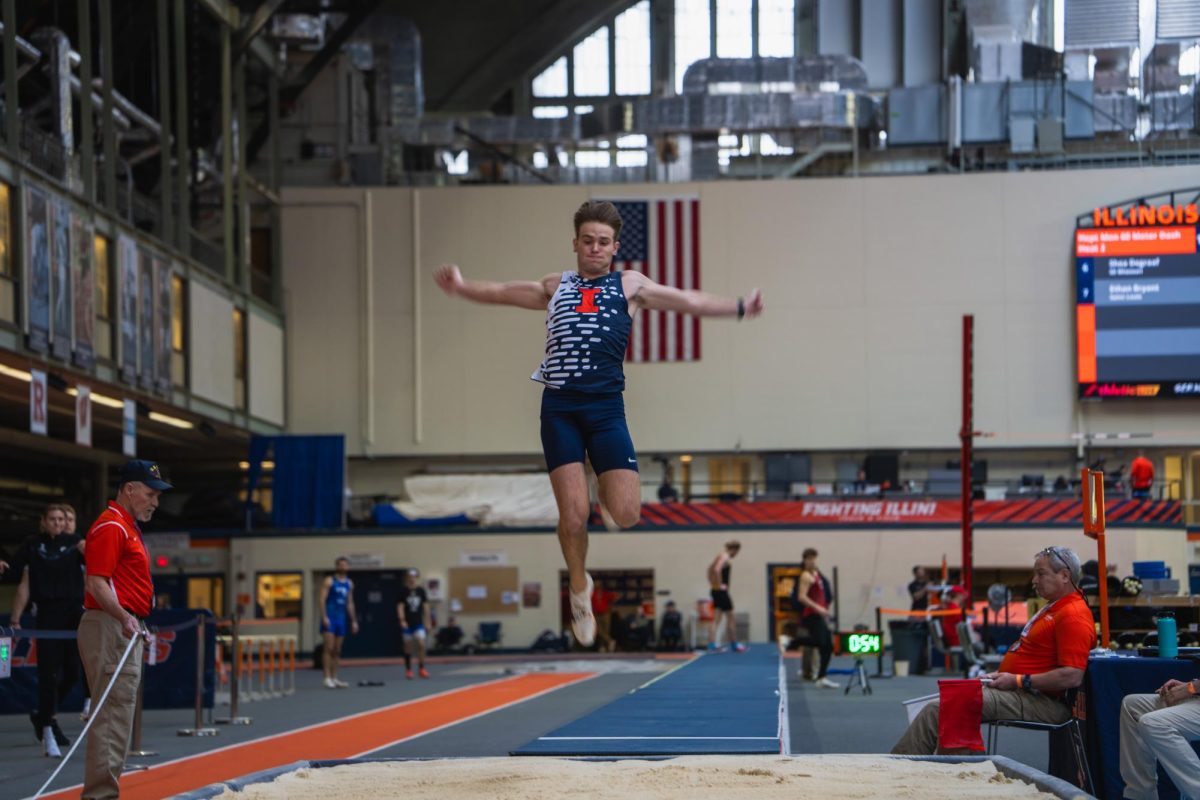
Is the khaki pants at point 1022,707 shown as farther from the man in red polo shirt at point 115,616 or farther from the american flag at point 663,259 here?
the american flag at point 663,259

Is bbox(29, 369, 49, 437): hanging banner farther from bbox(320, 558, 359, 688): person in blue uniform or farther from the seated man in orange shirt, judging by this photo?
the seated man in orange shirt

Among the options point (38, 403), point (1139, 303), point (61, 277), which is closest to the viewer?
point (38, 403)

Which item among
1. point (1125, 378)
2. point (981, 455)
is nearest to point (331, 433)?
point (981, 455)

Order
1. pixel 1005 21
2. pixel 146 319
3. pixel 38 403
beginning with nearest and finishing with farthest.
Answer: pixel 38 403 → pixel 146 319 → pixel 1005 21

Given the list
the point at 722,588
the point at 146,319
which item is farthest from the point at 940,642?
the point at 146,319

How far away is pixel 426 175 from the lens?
39.4 m

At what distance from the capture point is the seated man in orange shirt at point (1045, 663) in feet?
25.4

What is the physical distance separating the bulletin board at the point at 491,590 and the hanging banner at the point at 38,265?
41.6ft

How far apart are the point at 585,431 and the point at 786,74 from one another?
31.2 meters

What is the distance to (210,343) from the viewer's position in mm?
32344

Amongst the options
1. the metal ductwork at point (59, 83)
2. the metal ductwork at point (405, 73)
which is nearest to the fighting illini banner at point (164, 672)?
the metal ductwork at point (59, 83)

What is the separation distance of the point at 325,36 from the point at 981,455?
62.2 ft

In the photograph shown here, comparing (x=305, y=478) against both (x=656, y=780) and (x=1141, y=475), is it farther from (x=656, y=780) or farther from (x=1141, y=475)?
(x=656, y=780)

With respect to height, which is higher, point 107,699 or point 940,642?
point 107,699
